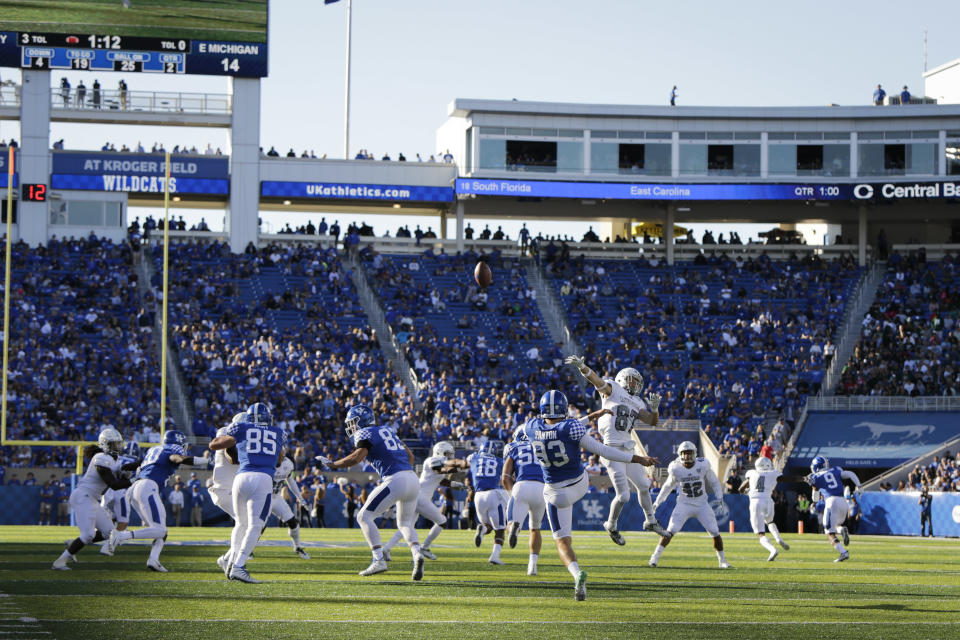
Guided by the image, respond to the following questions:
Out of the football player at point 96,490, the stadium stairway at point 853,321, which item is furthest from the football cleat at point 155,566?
the stadium stairway at point 853,321

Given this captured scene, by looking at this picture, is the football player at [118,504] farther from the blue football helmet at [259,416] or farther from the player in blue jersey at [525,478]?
the player in blue jersey at [525,478]

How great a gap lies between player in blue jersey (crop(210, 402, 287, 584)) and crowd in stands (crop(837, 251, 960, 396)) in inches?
1215

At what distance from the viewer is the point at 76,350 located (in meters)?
39.6

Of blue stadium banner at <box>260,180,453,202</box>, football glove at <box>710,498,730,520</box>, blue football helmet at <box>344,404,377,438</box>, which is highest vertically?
blue stadium banner at <box>260,180,453,202</box>

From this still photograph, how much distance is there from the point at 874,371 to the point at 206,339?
20.8 metres

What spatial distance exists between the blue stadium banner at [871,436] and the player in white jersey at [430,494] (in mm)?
20273

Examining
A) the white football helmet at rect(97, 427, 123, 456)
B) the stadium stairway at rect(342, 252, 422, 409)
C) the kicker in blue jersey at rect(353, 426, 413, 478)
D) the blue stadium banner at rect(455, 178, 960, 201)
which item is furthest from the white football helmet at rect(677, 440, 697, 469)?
the blue stadium banner at rect(455, 178, 960, 201)

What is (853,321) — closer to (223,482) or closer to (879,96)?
(879,96)

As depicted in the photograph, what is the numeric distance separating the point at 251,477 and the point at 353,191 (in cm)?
3663

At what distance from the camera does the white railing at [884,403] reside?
1602 inches

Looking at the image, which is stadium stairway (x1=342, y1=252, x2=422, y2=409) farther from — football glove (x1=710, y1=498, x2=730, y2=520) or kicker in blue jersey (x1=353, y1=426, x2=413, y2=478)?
kicker in blue jersey (x1=353, y1=426, x2=413, y2=478)

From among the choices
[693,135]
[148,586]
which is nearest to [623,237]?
[693,135]

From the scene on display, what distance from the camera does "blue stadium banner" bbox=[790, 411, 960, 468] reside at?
38.7 m

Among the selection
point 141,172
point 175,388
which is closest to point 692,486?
point 175,388
